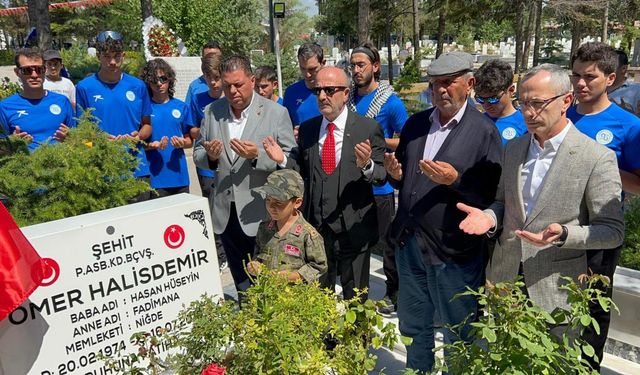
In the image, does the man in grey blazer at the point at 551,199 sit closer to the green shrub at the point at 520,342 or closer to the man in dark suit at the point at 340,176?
the green shrub at the point at 520,342

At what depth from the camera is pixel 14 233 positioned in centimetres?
215

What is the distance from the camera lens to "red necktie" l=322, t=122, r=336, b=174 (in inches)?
125

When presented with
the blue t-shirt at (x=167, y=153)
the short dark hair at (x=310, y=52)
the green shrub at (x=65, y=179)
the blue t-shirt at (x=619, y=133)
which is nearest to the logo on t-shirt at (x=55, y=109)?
the blue t-shirt at (x=167, y=153)

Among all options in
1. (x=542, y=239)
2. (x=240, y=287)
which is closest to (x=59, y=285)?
(x=240, y=287)

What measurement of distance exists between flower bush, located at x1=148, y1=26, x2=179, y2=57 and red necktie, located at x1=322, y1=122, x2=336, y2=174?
1072 centimetres

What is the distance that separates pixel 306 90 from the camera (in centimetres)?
458

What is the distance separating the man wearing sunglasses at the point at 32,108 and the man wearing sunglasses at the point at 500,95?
10.2 ft

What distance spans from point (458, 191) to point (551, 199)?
17.8 inches

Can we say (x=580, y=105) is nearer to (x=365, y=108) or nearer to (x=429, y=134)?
(x=429, y=134)

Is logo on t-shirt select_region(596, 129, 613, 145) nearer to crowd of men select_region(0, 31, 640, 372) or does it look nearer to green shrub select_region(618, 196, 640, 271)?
crowd of men select_region(0, 31, 640, 372)

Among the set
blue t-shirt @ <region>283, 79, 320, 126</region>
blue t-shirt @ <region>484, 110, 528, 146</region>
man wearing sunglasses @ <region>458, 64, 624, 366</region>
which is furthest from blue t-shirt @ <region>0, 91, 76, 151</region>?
man wearing sunglasses @ <region>458, 64, 624, 366</region>

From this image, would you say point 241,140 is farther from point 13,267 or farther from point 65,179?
point 13,267

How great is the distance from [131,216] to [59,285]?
1.47 feet

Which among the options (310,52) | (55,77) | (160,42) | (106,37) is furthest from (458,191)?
(160,42)
